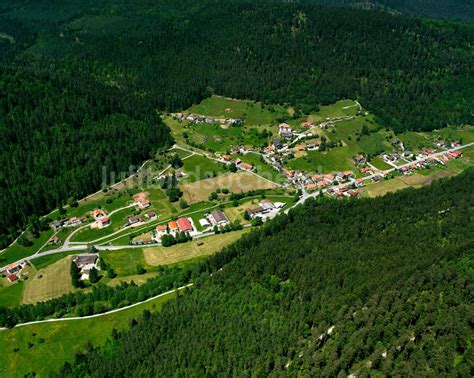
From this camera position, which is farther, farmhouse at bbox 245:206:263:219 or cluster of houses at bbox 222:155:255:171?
cluster of houses at bbox 222:155:255:171

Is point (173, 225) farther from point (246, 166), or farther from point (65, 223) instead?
point (246, 166)

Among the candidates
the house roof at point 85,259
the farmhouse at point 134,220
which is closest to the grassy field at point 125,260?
the house roof at point 85,259

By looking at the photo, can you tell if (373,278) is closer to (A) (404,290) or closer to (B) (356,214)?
(A) (404,290)

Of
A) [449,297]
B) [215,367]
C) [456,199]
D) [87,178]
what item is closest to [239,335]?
[215,367]

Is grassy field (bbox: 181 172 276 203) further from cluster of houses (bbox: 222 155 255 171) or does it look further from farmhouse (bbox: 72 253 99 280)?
farmhouse (bbox: 72 253 99 280)

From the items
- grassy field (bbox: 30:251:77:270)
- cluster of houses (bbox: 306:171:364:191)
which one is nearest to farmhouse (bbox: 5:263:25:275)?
grassy field (bbox: 30:251:77:270)

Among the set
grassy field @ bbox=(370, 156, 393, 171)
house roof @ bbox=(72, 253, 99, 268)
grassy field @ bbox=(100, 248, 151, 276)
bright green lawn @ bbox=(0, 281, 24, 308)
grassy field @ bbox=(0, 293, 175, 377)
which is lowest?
grassy field @ bbox=(370, 156, 393, 171)

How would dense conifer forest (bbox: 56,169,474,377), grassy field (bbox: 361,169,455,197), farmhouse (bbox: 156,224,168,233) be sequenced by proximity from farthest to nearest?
grassy field (bbox: 361,169,455,197)
farmhouse (bbox: 156,224,168,233)
dense conifer forest (bbox: 56,169,474,377)
